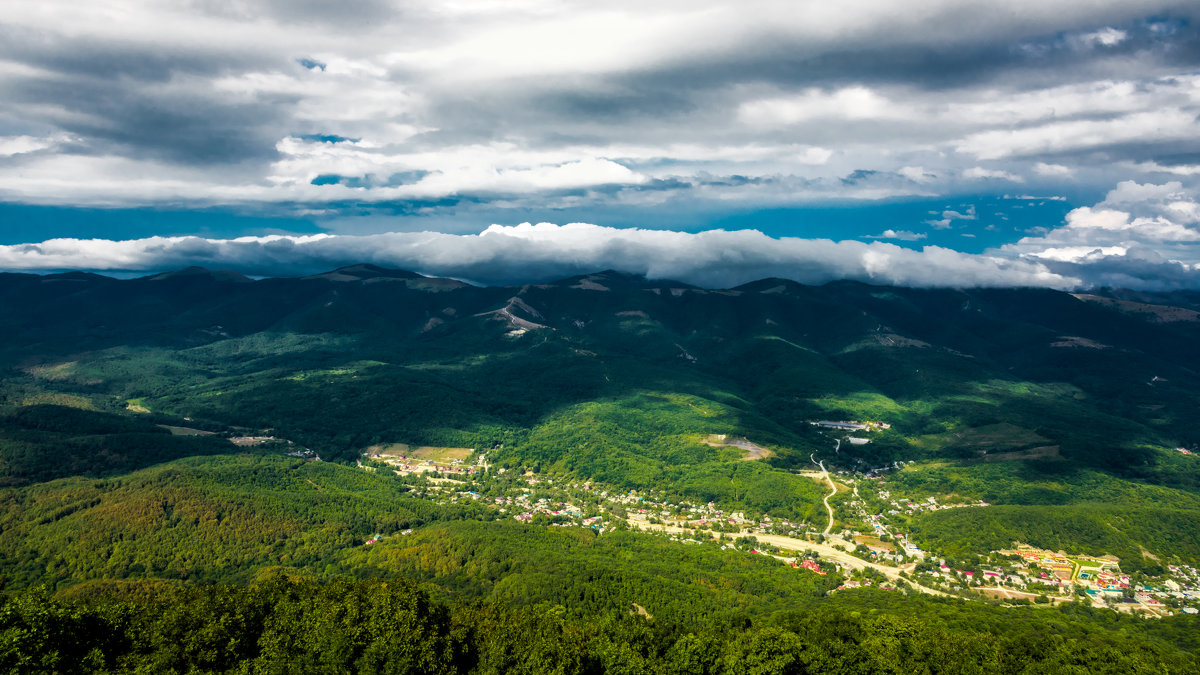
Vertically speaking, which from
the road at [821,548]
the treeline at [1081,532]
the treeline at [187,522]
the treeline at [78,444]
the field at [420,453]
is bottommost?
the road at [821,548]

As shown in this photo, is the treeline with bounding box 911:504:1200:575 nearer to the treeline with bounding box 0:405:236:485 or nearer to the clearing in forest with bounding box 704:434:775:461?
the clearing in forest with bounding box 704:434:775:461

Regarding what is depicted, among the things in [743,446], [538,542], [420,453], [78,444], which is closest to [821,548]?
[743,446]

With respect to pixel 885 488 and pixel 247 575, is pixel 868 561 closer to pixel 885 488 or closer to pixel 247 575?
pixel 885 488

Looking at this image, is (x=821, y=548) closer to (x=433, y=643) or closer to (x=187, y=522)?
(x=433, y=643)

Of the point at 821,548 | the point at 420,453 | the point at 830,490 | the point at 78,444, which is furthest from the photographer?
the point at 420,453

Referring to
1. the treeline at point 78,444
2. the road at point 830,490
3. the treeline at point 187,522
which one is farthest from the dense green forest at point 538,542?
the road at point 830,490

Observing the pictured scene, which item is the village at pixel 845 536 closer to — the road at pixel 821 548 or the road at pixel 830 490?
the road at pixel 821 548
